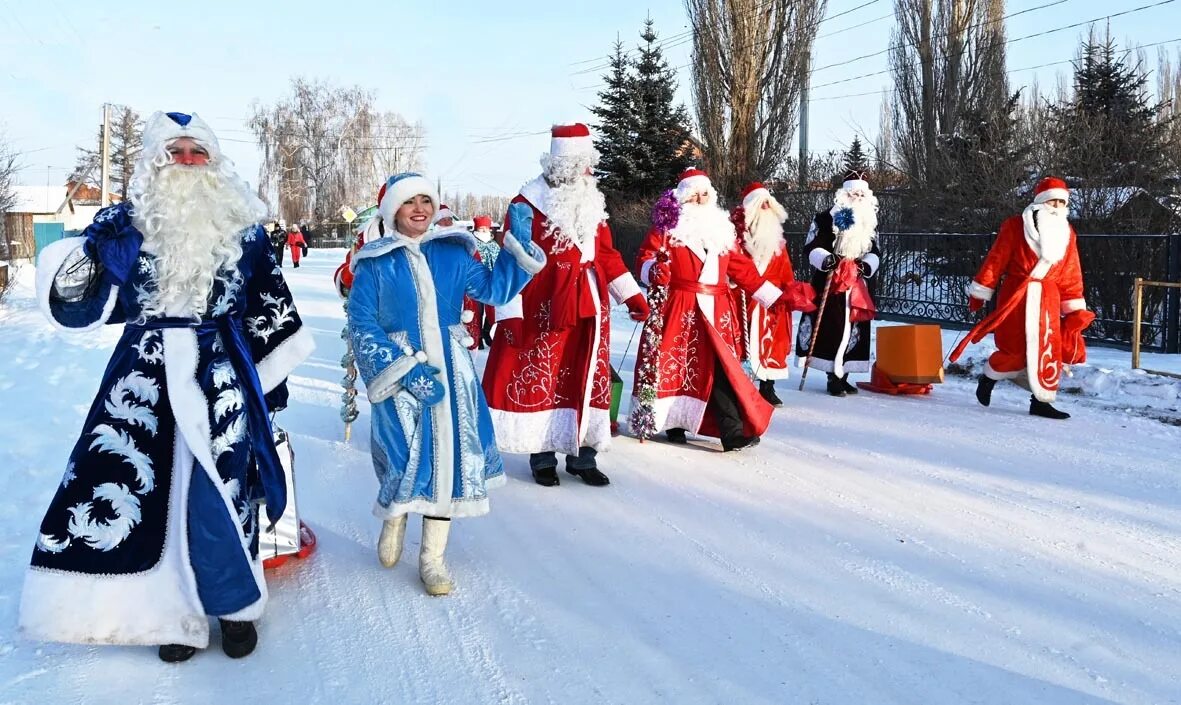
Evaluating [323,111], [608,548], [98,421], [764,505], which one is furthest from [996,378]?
[323,111]

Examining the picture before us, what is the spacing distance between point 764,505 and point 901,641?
5.54ft

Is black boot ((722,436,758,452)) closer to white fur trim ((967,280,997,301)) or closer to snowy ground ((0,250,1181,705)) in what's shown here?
snowy ground ((0,250,1181,705))

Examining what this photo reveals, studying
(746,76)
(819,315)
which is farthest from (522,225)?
(746,76)

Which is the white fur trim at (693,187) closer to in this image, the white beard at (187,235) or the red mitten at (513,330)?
the red mitten at (513,330)

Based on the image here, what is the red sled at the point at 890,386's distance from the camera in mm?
8359

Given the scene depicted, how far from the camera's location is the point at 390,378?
3574 mm

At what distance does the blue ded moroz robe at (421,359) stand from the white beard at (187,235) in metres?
0.55

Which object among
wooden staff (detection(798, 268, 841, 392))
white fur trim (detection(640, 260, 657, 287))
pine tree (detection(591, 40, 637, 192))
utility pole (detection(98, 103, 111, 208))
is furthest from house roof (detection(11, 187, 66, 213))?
white fur trim (detection(640, 260, 657, 287))

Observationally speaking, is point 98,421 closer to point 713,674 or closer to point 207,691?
point 207,691

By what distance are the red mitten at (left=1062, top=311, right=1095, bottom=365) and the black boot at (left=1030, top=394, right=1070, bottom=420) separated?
0.42 m

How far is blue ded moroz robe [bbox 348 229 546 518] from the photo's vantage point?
365 centimetres

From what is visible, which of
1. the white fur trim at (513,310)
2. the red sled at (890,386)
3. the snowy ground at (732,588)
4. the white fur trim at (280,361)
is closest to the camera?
the snowy ground at (732,588)

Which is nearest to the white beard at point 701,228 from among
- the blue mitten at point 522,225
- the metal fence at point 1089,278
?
the blue mitten at point 522,225

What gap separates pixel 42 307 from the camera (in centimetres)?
305
